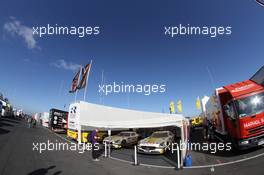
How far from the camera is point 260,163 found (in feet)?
24.5

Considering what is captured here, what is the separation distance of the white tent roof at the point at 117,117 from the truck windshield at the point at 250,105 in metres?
2.95

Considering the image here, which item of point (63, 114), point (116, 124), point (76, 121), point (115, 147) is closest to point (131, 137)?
point (115, 147)

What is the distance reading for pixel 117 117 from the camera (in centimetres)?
1744

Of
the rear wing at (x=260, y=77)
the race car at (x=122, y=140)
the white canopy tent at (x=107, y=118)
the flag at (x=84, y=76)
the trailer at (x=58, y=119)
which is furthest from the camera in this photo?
the trailer at (x=58, y=119)

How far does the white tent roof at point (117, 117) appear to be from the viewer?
31.1 feet

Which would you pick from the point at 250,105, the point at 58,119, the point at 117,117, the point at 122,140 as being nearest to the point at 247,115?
the point at 250,105

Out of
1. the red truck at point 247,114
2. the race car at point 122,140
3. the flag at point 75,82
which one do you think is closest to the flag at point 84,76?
the flag at point 75,82

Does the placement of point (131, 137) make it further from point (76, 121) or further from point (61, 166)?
point (61, 166)

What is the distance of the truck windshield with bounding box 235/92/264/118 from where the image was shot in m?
9.02

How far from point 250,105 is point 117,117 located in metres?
11.5

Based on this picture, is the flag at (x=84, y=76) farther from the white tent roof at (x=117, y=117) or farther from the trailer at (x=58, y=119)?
the trailer at (x=58, y=119)

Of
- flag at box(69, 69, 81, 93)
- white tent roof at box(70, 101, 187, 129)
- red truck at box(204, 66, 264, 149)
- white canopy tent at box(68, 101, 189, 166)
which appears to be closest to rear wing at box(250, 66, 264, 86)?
red truck at box(204, 66, 264, 149)

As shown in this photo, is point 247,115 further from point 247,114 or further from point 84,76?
point 84,76

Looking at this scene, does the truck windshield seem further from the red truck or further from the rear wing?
the rear wing
